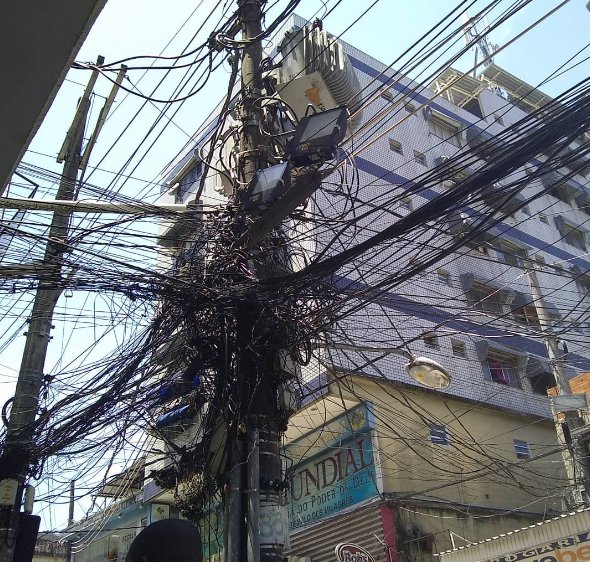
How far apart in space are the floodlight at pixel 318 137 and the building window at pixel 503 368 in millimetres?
11782

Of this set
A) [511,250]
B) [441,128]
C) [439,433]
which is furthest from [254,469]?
[441,128]

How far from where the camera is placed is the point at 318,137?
193 inches

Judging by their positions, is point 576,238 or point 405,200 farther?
point 576,238

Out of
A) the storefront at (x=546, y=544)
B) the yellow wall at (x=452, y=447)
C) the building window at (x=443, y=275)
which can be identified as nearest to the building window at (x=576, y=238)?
the building window at (x=443, y=275)

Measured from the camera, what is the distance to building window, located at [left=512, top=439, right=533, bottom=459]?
14125 millimetres

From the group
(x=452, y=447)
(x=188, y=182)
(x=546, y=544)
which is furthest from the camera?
(x=188, y=182)

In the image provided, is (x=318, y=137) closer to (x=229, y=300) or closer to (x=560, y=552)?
(x=229, y=300)

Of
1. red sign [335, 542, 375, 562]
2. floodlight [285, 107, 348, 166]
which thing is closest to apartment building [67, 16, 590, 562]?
red sign [335, 542, 375, 562]

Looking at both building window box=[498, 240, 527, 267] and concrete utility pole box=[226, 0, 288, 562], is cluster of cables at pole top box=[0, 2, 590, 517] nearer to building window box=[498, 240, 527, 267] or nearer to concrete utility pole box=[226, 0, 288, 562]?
concrete utility pole box=[226, 0, 288, 562]

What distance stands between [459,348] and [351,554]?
22.5 ft

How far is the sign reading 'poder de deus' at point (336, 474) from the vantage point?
11.1 meters

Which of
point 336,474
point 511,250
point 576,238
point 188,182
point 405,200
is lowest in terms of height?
point 336,474

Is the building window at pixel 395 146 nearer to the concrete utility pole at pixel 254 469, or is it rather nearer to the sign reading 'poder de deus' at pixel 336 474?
the sign reading 'poder de deus' at pixel 336 474

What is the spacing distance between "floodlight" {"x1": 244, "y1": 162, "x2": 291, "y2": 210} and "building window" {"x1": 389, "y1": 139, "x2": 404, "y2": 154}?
41.3 feet
